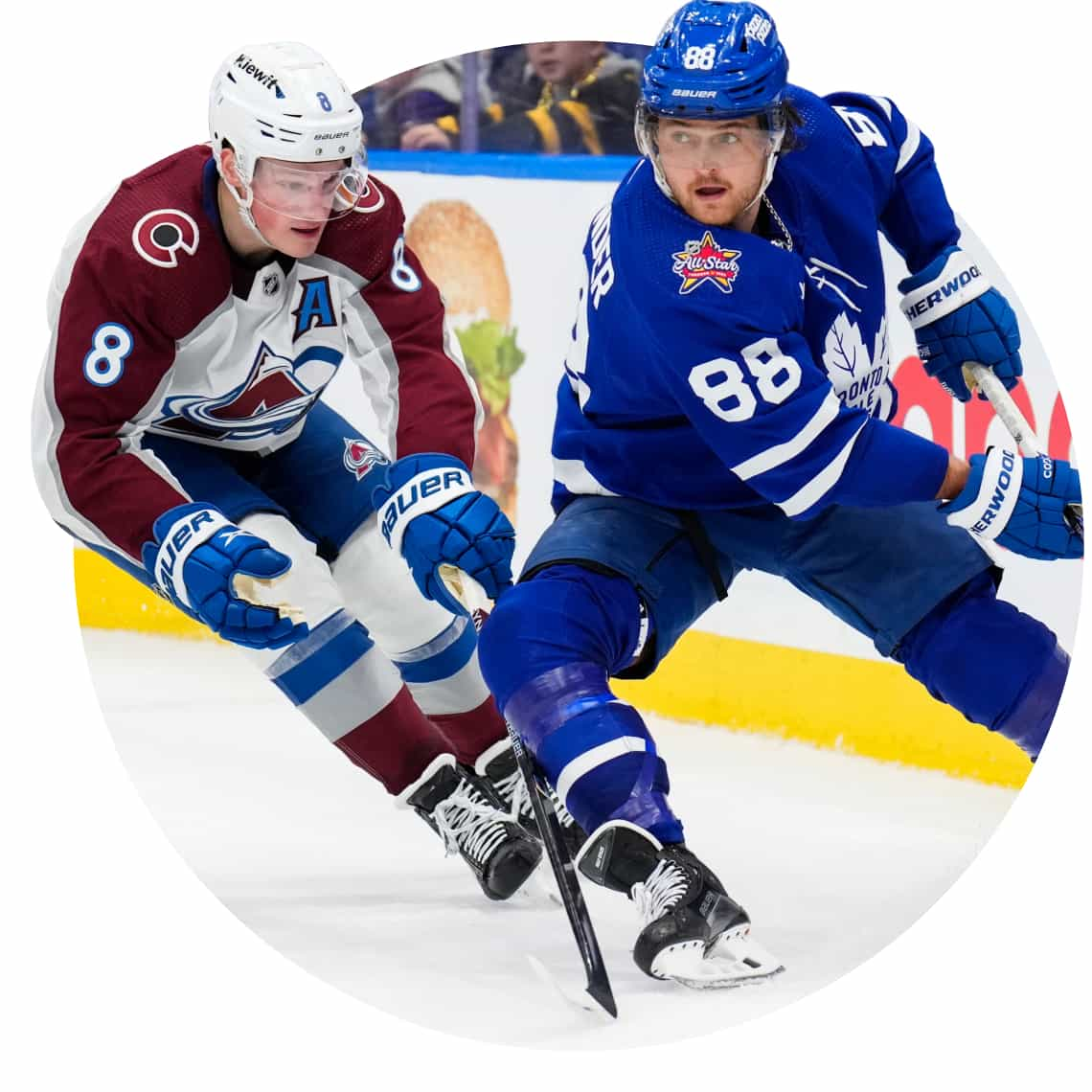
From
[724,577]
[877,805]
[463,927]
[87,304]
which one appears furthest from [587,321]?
[877,805]

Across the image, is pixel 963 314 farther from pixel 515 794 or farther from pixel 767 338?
pixel 515 794

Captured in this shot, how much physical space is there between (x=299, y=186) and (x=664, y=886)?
1004mm

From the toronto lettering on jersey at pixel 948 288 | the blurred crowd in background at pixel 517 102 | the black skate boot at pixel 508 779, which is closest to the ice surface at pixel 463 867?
the black skate boot at pixel 508 779

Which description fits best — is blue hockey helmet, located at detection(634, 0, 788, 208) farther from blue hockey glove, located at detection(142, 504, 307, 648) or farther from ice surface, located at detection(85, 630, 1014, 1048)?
ice surface, located at detection(85, 630, 1014, 1048)

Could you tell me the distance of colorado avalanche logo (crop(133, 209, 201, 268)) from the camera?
2.81 m

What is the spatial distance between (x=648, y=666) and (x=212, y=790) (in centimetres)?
109

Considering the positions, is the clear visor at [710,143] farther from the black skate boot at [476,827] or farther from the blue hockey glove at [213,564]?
the black skate boot at [476,827]

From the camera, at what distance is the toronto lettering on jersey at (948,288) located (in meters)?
2.97

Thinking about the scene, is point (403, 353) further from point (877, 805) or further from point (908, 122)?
point (877, 805)

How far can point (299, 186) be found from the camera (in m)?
2.74

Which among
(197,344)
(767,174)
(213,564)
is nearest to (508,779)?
(213,564)

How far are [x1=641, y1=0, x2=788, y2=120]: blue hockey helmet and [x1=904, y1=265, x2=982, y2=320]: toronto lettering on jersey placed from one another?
466 millimetres

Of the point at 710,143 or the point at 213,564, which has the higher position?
the point at 710,143

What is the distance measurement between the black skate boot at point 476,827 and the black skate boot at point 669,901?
397mm
